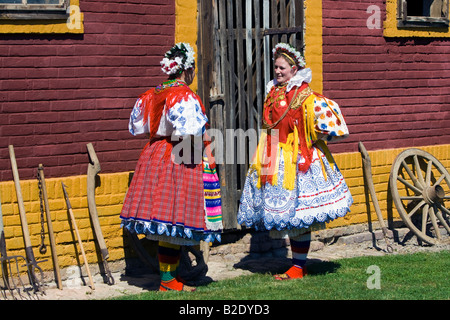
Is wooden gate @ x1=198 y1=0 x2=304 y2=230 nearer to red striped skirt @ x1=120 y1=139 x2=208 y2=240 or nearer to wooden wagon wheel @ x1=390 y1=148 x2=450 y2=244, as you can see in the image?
red striped skirt @ x1=120 y1=139 x2=208 y2=240

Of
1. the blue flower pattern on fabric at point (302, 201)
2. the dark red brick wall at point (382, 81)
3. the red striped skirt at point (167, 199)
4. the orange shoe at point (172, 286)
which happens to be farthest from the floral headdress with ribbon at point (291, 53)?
the orange shoe at point (172, 286)

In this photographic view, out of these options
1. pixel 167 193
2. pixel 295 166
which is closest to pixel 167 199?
pixel 167 193

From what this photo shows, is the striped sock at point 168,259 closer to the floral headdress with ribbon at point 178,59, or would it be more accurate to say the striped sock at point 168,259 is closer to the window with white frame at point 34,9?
the floral headdress with ribbon at point 178,59

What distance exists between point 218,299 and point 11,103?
2.45 meters

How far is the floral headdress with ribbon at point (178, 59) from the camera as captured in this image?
653 cm

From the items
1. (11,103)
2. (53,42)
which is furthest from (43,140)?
(53,42)

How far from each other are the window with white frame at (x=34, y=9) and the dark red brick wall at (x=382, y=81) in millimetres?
3108

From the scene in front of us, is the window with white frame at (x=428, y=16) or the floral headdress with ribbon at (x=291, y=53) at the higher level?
the window with white frame at (x=428, y=16)

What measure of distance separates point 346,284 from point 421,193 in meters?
2.74

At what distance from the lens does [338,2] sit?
8.68 meters

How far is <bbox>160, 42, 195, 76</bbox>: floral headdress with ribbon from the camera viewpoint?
21.4 ft

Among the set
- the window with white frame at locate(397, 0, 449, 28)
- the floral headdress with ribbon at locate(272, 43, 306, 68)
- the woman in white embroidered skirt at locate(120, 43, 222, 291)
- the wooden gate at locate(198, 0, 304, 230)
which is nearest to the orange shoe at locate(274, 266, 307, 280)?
the woman in white embroidered skirt at locate(120, 43, 222, 291)

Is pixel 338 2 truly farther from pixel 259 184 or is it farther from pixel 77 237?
pixel 77 237

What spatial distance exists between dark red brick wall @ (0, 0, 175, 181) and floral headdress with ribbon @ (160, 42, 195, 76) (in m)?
0.79
